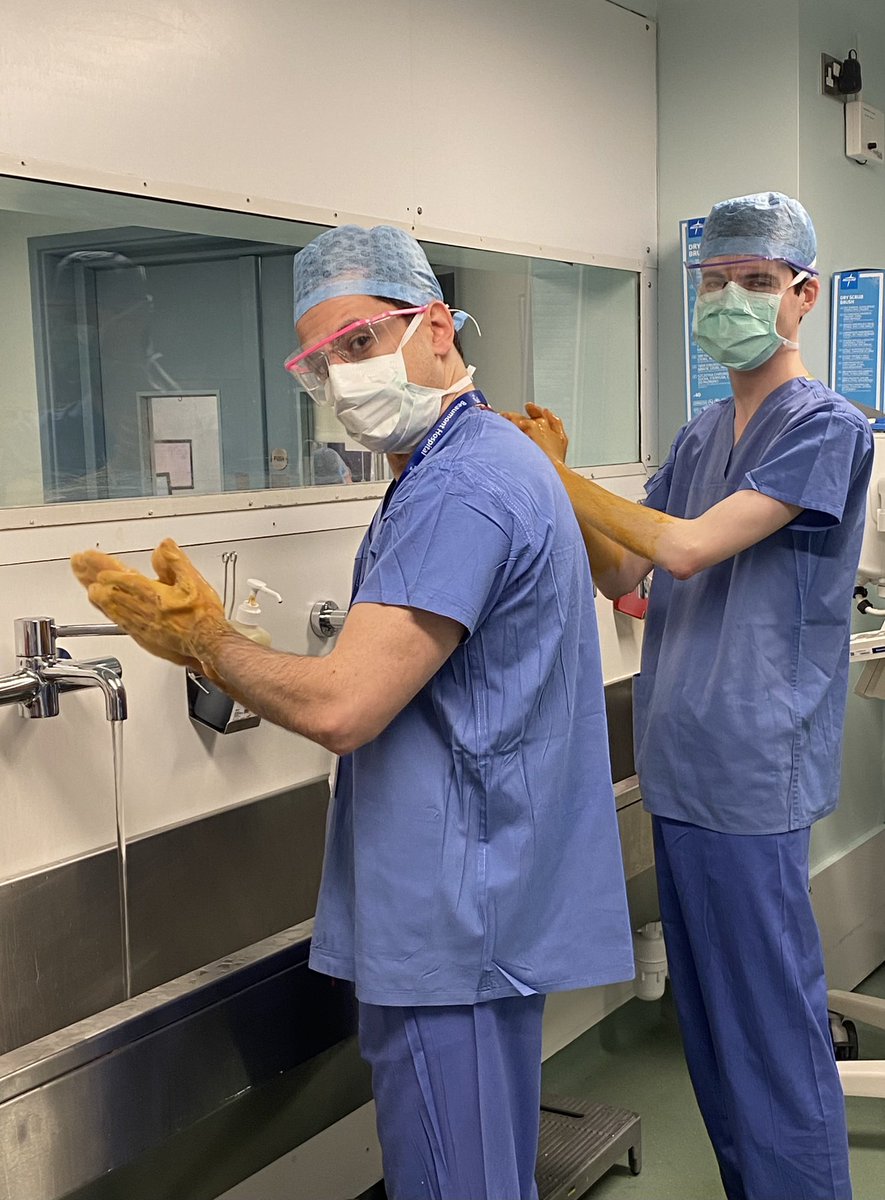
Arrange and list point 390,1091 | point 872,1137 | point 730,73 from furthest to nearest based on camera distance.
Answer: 1. point 730,73
2. point 872,1137
3. point 390,1091

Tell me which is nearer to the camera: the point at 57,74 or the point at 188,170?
the point at 57,74

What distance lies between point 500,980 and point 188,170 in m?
1.19

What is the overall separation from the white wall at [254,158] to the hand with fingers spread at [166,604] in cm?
34

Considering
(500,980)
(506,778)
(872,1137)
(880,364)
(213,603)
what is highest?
(880,364)

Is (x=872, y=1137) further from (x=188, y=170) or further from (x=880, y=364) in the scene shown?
(x=188, y=170)

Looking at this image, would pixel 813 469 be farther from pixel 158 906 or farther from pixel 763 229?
pixel 158 906

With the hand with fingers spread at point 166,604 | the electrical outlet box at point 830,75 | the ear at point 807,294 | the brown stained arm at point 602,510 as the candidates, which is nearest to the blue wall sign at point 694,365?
the electrical outlet box at point 830,75

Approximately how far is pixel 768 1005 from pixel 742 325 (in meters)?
1.02

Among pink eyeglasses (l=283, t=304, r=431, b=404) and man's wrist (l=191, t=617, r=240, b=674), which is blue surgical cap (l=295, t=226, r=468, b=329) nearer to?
pink eyeglasses (l=283, t=304, r=431, b=404)

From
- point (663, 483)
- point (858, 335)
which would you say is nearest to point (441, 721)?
point (663, 483)

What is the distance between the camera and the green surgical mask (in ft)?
6.28

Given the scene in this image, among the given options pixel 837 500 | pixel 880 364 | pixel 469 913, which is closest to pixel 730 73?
pixel 880 364

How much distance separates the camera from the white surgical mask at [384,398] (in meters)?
1.43

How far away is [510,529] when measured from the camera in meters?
1.34
